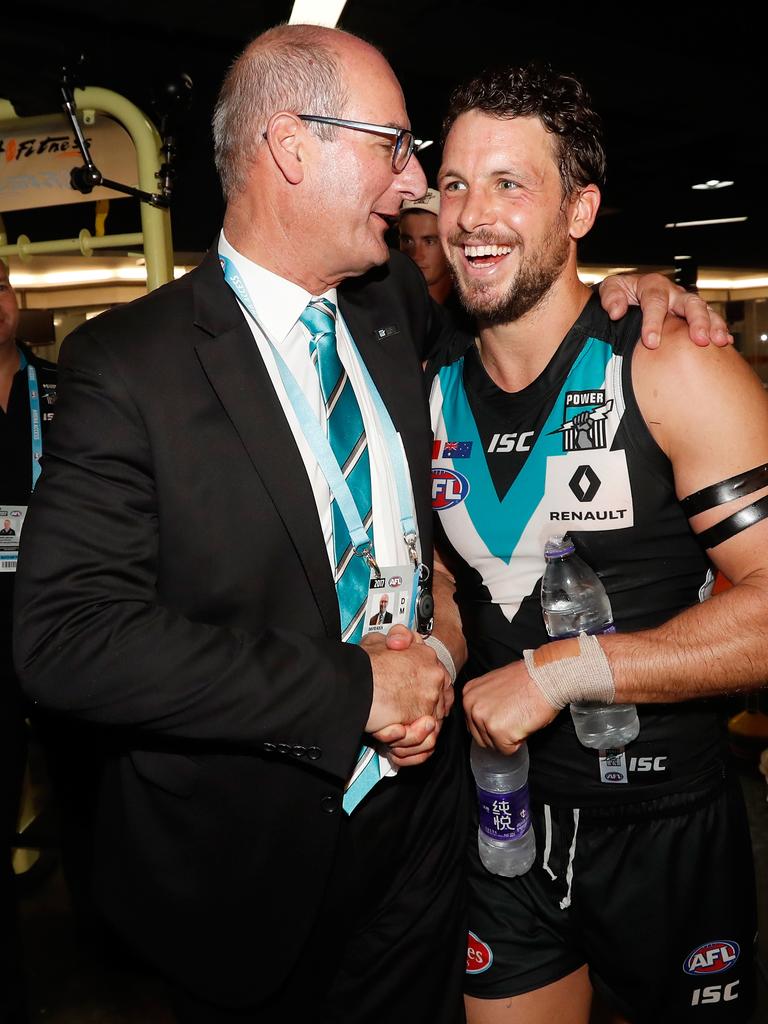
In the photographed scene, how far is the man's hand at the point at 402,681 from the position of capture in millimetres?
1465

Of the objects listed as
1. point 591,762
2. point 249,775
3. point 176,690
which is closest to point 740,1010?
point 591,762

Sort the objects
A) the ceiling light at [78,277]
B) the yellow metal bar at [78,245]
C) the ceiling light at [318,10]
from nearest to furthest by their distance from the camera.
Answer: the yellow metal bar at [78,245] < the ceiling light at [318,10] < the ceiling light at [78,277]

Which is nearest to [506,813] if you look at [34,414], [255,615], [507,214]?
[255,615]

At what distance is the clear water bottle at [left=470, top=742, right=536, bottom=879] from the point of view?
1823 millimetres

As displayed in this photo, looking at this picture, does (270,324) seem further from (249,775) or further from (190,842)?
(190,842)

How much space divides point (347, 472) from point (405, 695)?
43 cm

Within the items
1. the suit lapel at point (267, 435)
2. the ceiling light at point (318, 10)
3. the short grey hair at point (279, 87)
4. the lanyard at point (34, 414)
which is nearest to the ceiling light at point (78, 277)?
the ceiling light at point (318, 10)

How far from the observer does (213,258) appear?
1.69 m

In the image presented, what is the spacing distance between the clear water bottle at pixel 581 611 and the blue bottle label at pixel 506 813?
212 millimetres

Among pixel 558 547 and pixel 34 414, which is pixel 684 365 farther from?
pixel 34 414

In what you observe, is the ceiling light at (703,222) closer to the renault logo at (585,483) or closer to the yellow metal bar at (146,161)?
the yellow metal bar at (146,161)

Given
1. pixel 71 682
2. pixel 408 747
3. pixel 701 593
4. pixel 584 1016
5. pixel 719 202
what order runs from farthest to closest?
pixel 719 202
pixel 584 1016
pixel 701 593
pixel 408 747
pixel 71 682

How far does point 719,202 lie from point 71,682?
35.6 feet

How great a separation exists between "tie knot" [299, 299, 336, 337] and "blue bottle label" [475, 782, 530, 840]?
1.03 m
